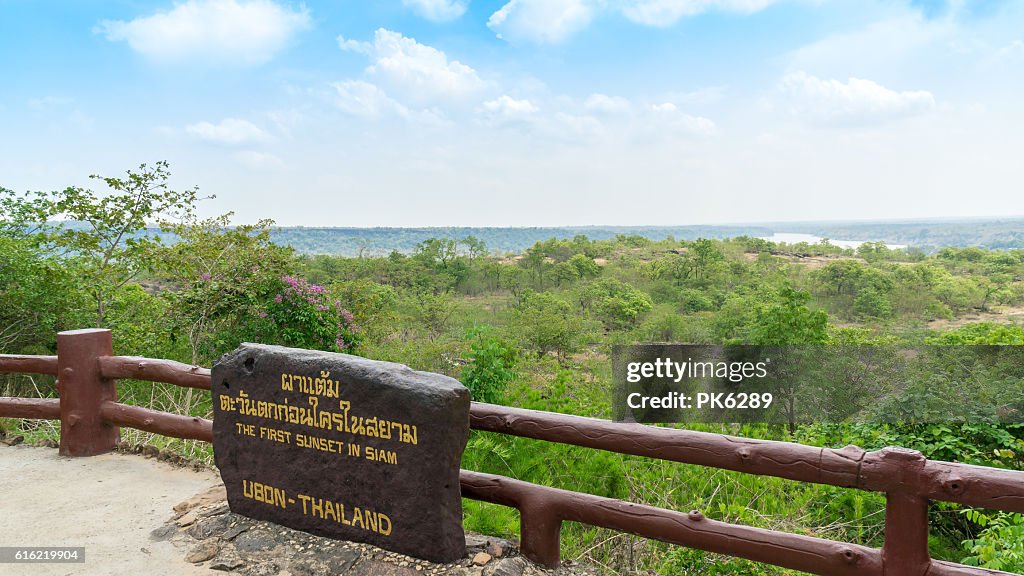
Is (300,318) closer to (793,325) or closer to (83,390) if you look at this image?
(83,390)

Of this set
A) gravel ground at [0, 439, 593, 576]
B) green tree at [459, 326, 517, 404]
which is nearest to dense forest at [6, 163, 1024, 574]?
green tree at [459, 326, 517, 404]

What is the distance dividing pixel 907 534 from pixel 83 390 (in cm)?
565

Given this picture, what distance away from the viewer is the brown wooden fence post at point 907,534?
3.08m

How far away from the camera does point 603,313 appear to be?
92.9 feet

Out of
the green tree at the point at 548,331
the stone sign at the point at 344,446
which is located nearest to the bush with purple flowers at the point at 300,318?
the green tree at the point at 548,331

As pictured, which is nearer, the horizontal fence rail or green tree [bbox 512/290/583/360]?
the horizontal fence rail

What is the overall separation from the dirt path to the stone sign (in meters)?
0.58

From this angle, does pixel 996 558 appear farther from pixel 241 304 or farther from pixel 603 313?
pixel 603 313

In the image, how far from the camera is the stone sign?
12.1ft

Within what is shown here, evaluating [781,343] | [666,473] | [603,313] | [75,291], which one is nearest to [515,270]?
[603,313]

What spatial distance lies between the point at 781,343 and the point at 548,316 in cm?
1054

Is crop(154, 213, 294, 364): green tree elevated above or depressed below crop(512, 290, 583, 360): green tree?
above

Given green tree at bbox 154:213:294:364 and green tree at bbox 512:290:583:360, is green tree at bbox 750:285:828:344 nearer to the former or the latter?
green tree at bbox 512:290:583:360

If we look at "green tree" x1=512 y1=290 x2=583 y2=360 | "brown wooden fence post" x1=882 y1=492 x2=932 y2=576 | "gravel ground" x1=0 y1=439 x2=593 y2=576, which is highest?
"brown wooden fence post" x1=882 y1=492 x2=932 y2=576
